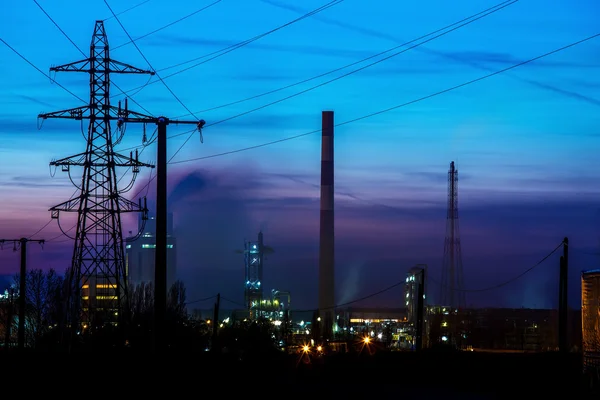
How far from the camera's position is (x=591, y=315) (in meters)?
21.1

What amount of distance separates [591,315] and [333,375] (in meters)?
13.6

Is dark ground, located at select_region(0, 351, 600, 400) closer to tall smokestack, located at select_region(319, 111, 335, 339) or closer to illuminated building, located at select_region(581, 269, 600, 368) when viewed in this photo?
illuminated building, located at select_region(581, 269, 600, 368)

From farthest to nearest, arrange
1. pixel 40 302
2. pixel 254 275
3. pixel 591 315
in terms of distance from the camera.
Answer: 1. pixel 254 275
2. pixel 40 302
3. pixel 591 315

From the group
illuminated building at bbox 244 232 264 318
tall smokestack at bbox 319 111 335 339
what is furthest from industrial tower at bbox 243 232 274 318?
tall smokestack at bbox 319 111 335 339

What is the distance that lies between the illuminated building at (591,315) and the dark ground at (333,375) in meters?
0.90

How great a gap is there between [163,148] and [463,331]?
95339mm

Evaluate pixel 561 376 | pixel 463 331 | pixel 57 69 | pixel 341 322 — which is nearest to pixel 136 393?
pixel 561 376

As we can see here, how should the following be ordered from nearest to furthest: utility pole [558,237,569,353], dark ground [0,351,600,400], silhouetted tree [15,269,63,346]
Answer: dark ground [0,351,600,400] → utility pole [558,237,569,353] → silhouetted tree [15,269,63,346]

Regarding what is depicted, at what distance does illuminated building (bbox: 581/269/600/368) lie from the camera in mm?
20717

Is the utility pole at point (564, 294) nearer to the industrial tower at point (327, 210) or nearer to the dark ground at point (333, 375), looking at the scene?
the dark ground at point (333, 375)

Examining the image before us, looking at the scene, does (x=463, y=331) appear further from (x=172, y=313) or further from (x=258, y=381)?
(x=258, y=381)

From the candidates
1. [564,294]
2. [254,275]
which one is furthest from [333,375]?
[254,275]

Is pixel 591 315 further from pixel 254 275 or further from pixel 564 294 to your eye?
pixel 254 275

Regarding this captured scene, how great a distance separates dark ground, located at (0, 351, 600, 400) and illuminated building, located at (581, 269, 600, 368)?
0.90 m
